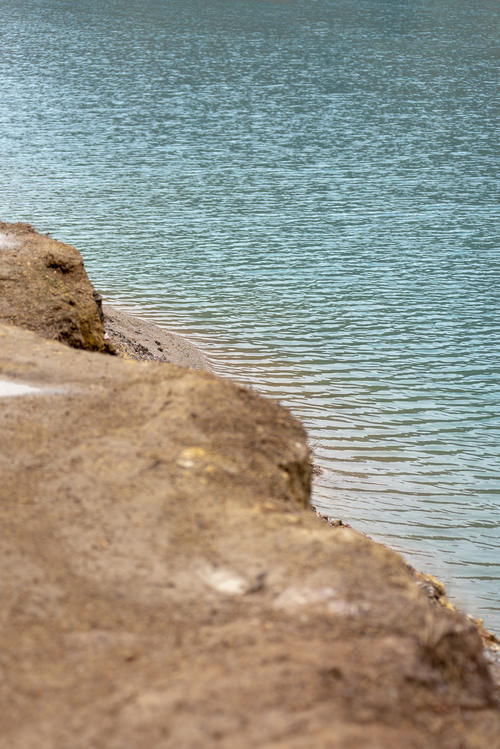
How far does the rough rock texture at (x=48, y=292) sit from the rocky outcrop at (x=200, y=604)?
3.97 metres

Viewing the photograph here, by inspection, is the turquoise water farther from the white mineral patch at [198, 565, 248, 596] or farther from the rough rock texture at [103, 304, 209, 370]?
the white mineral patch at [198, 565, 248, 596]

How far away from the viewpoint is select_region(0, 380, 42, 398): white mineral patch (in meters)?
7.88

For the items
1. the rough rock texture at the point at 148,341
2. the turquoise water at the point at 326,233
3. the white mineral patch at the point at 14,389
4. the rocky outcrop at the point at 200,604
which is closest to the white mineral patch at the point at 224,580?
the rocky outcrop at the point at 200,604

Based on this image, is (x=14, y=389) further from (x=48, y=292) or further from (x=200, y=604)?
(x=48, y=292)

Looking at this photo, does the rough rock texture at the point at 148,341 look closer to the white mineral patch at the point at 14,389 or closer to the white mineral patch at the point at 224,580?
the white mineral patch at the point at 14,389

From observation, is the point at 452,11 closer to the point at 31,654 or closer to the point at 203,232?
the point at 203,232

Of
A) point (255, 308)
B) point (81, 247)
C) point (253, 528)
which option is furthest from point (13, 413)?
point (81, 247)

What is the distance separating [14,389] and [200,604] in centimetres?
361

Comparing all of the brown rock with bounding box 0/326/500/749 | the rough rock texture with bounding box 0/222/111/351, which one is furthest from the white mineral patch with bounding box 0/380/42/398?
the rough rock texture with bounding box 0/222/111/351

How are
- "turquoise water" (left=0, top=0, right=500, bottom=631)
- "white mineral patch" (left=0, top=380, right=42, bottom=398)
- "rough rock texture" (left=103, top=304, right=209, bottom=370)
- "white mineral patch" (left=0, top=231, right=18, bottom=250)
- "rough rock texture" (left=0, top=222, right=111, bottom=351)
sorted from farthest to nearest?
"rough rock texture" (left=103, top=304, right=209, bottom=370) < "turquoise water" (left=0, top=0, right=500, bottom=631) < "white mineral patch" (left=0, top=231, right=18, bottom=250) < "rough rock texture" (left=0, top=222, right=111, bottom=351) < "white mineral patch" (left=0, top=380, right=42, bottom=398)

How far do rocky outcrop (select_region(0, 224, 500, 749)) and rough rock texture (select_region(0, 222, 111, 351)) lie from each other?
397cm

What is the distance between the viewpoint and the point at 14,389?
7977mm

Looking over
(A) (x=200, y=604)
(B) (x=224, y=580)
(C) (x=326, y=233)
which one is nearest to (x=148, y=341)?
(C) (x=326, y=233)

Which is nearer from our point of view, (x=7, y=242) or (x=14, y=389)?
(x=14, y=389)
